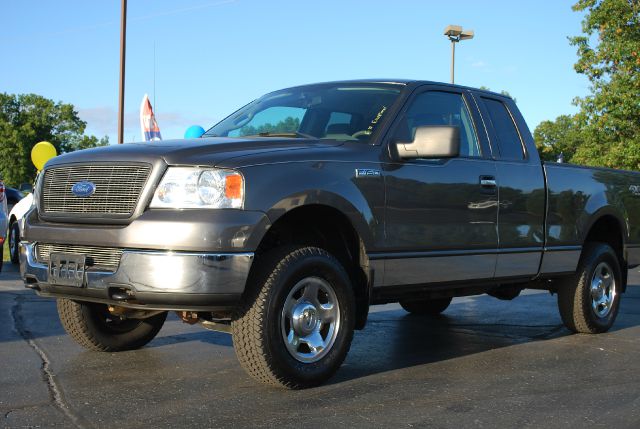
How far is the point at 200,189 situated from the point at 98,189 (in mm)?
654

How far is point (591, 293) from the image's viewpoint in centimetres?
716

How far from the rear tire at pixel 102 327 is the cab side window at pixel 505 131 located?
2889 mm

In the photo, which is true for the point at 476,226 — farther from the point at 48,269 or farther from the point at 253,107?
the point at 48,269

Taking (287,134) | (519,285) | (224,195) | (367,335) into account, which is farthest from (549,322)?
(224,195)

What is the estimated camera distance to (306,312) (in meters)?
4.77

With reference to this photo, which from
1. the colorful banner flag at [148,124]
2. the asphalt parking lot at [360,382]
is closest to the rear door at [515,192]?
the asphalt parking lot at [360,382]

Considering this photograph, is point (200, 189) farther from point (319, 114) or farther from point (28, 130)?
point (28, 130)

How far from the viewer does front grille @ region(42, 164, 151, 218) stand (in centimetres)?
450

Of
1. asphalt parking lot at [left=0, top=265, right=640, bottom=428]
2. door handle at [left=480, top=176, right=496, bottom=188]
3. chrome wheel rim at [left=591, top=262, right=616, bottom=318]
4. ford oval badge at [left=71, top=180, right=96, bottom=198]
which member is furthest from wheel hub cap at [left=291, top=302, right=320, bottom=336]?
chrome wheel rim at [left=591, top=262, right=616, bottom=318]

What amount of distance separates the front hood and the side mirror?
468 millimetres

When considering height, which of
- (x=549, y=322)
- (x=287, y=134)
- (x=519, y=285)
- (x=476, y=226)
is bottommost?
(x=549, y=322)

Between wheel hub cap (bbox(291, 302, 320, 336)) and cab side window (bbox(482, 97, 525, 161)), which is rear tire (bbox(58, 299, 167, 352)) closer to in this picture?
wheel hub cap (bbox(291, 302, 320, 336))

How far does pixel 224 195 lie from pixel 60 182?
1.17m

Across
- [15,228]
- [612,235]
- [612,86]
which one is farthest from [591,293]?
[612,86]
